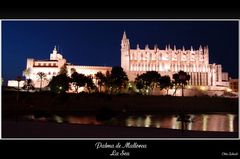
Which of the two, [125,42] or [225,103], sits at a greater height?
[125,42]

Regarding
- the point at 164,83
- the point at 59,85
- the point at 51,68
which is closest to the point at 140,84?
the point at 164,83

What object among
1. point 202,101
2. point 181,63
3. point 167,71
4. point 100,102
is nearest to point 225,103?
point 202,101

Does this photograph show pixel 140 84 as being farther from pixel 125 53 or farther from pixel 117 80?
pixel 125 53

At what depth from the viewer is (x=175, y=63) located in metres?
25.2

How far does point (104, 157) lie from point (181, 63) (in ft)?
76.0

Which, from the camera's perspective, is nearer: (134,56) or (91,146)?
(91,146)

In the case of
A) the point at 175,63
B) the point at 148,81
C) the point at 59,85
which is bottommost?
the point at 59,85

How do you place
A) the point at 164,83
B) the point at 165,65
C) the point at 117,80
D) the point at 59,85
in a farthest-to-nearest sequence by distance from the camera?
1. the point at 165,65
2. the point at 164,83
3. the point at 117,80
4. the point at 59,85

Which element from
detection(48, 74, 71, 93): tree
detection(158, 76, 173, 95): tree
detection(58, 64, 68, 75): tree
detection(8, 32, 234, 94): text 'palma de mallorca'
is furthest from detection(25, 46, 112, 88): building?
detection(48, 74, 71, 93): tree

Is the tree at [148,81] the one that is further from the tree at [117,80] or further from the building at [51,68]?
the building at [51,68]

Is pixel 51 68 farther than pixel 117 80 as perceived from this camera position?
Yes

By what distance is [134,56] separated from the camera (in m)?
25.0

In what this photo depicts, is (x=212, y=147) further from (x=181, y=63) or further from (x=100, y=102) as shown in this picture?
(x=181, y=63)
